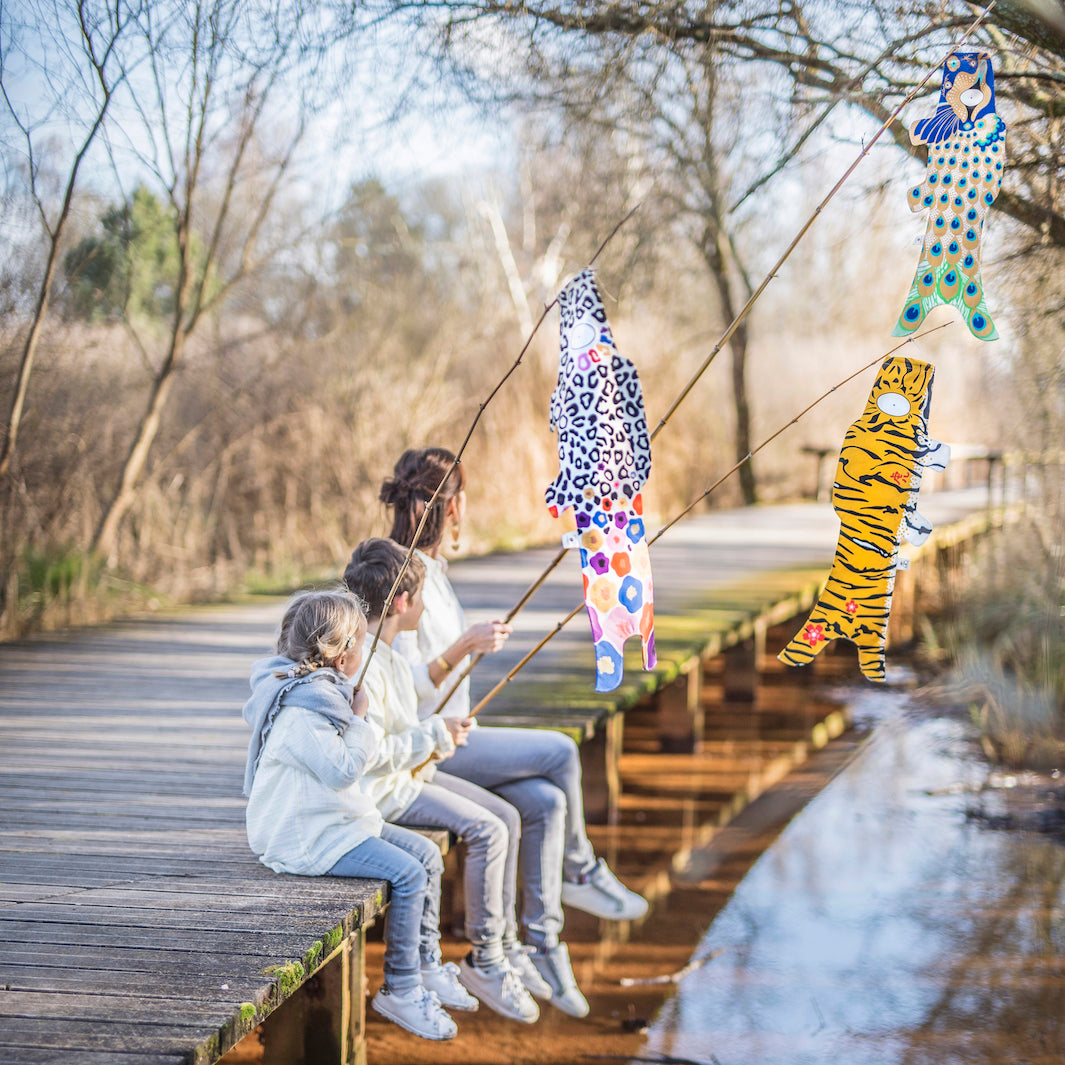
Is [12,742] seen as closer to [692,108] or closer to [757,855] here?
[757,855]

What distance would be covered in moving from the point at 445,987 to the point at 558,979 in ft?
1.70

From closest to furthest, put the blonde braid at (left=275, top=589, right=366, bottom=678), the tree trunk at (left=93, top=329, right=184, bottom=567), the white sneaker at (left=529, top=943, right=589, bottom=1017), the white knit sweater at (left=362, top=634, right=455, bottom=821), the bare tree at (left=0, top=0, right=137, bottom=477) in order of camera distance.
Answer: the blonde braid at (left=275, top=589, right=366, bottom=678)
the white knit sweater at (left=362, top=634, right=455, bottom=821)
the white sneaker at (left=529, top=943, right=589, bottom=1017)
the bare tree at (left=0, top=0, right=137, bottom=477)
the tree trunk at (left=93, top=329, right=184, bottom=567)

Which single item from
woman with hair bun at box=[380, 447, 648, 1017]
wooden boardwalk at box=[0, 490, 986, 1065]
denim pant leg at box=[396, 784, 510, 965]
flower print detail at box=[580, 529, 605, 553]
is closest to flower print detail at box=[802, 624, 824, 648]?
flower print detail at box=[580, 529, 605, 553]

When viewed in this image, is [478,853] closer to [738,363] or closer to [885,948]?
[885,948]

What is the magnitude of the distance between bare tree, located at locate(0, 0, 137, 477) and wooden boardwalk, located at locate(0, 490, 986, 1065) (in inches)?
65.5

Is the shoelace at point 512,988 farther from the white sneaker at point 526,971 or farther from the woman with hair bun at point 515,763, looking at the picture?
the woman with hair bun at point 515,763

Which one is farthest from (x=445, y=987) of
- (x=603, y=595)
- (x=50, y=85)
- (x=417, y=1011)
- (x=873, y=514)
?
(x=50, y=85)

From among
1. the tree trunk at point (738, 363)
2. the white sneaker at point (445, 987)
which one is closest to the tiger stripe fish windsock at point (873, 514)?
the white sneaker at point (445, 987)

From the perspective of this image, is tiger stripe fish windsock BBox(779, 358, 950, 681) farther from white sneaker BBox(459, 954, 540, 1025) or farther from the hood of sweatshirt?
white sneaker BBox(459, 954, 540, 1025)

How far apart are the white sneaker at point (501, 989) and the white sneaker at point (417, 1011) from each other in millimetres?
273

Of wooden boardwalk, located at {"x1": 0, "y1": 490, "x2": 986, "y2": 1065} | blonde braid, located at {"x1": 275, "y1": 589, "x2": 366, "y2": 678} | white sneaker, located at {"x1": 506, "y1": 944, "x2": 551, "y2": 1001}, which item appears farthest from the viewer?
white sneaker, located at {"x1": 506, "y1": 944, "x2": 551, "y2": 1001}

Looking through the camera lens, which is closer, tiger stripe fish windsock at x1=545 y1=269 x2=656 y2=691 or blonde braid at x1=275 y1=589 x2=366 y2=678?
tiger stripe fish windsock at x1=545 y1=269 x2=656 y2=691

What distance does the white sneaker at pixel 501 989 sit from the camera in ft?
10.6

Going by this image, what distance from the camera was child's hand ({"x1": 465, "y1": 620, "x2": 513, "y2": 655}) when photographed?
10.6ft
